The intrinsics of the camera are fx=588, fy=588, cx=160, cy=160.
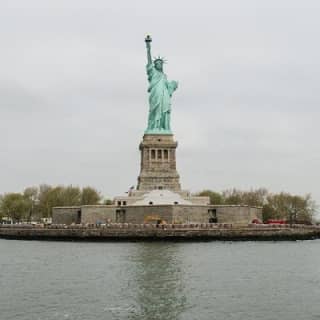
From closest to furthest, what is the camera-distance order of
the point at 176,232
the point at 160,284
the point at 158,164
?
1. the point at 160,284
2. the point at 176,232
3. the point at 158,164

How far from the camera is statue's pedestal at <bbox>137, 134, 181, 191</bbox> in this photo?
63312 mm

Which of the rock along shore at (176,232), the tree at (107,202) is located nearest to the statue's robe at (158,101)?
the rock along shore at (176,232)

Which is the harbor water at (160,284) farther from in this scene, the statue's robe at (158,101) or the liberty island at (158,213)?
the statue's robe at (158,101)

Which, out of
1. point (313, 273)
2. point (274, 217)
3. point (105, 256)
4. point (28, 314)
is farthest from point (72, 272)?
point (274, 217)

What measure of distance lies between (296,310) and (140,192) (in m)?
42.6

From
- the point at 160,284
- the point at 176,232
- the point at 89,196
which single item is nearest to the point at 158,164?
the point at 176,232

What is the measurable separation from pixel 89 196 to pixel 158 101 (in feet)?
79.3

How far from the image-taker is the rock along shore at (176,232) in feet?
159

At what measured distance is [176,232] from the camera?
4847 centimetres

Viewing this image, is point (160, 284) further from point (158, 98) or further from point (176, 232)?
point (158, 98)

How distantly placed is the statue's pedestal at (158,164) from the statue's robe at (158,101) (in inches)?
63.3

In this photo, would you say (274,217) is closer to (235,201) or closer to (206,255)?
(235,201)

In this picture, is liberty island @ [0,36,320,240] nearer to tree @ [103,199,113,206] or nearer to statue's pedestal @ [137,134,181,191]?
statue's pedestal @ [137,134,181,191]

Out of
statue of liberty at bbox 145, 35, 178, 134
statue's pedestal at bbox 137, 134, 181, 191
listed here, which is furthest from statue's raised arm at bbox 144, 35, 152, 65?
statue's pedestal at bbox 137, 134, 181, 191
